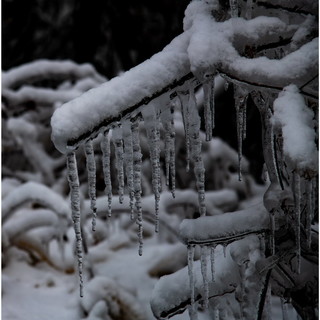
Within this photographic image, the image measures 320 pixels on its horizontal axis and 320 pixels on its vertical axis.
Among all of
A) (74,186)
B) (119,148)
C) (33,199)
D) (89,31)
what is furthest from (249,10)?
(89,31)

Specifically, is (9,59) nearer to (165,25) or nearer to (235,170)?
(165,25)

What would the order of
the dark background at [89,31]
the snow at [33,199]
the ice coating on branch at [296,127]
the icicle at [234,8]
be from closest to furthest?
the ice coating on branch at [296,127] < the icicle at [234,8] < the snow at [33,199] < the dark background at [89,31]

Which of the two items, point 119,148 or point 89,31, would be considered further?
point 89,31

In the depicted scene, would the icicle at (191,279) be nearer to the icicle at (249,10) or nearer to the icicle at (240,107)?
the icicle at (240,107)

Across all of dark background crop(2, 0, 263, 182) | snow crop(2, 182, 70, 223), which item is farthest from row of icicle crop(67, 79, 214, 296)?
dark background crop(2, 0, 263, 182)

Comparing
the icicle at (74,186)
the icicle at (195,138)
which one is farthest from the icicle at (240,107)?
the icicle at (74,186)

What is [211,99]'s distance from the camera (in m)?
1.20

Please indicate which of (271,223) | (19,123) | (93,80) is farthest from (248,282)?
(93,80)

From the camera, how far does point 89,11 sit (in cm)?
552

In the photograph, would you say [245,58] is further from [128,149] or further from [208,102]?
[128,149]

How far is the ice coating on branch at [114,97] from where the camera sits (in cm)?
103

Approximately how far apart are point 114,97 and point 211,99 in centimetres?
26

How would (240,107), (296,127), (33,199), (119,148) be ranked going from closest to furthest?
1. (296,127)
2. (119,148)
3. (240,107)
4. (33,199)

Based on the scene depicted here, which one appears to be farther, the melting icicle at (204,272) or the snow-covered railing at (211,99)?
the melting icicle at (204,272)
